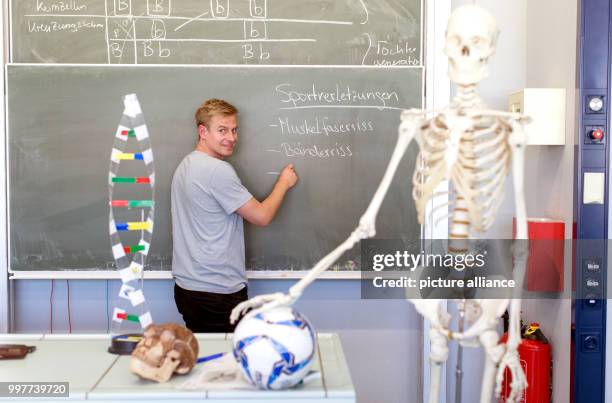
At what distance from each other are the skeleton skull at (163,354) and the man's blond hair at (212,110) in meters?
1.47

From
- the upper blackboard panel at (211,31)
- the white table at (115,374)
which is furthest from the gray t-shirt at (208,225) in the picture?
the white table at (115,374)

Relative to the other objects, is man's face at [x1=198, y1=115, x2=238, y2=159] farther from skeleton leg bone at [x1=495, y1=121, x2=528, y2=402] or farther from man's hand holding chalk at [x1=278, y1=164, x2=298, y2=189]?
skeleton leg bone at [x1=495, y1=121, x2=528, y2=402]

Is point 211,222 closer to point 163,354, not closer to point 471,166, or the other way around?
point 163,354

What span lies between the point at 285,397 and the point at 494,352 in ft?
2.17

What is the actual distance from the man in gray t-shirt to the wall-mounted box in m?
1.24

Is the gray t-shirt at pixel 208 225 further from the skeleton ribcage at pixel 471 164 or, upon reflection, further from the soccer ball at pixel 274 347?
the soccer ball at pixel 274 347

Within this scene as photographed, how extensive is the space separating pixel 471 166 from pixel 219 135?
1495 mm

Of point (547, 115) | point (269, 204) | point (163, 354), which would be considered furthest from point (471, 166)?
point (269, 204)

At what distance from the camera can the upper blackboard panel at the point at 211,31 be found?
3.39 m

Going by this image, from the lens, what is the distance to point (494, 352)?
205 centimetres

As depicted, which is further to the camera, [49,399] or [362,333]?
[362,333]

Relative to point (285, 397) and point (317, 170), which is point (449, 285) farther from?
point (317, 170)

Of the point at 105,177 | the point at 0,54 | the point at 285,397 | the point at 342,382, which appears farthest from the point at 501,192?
the point at 0,54

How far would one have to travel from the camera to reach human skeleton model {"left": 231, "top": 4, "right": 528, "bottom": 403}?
2.03 metres
